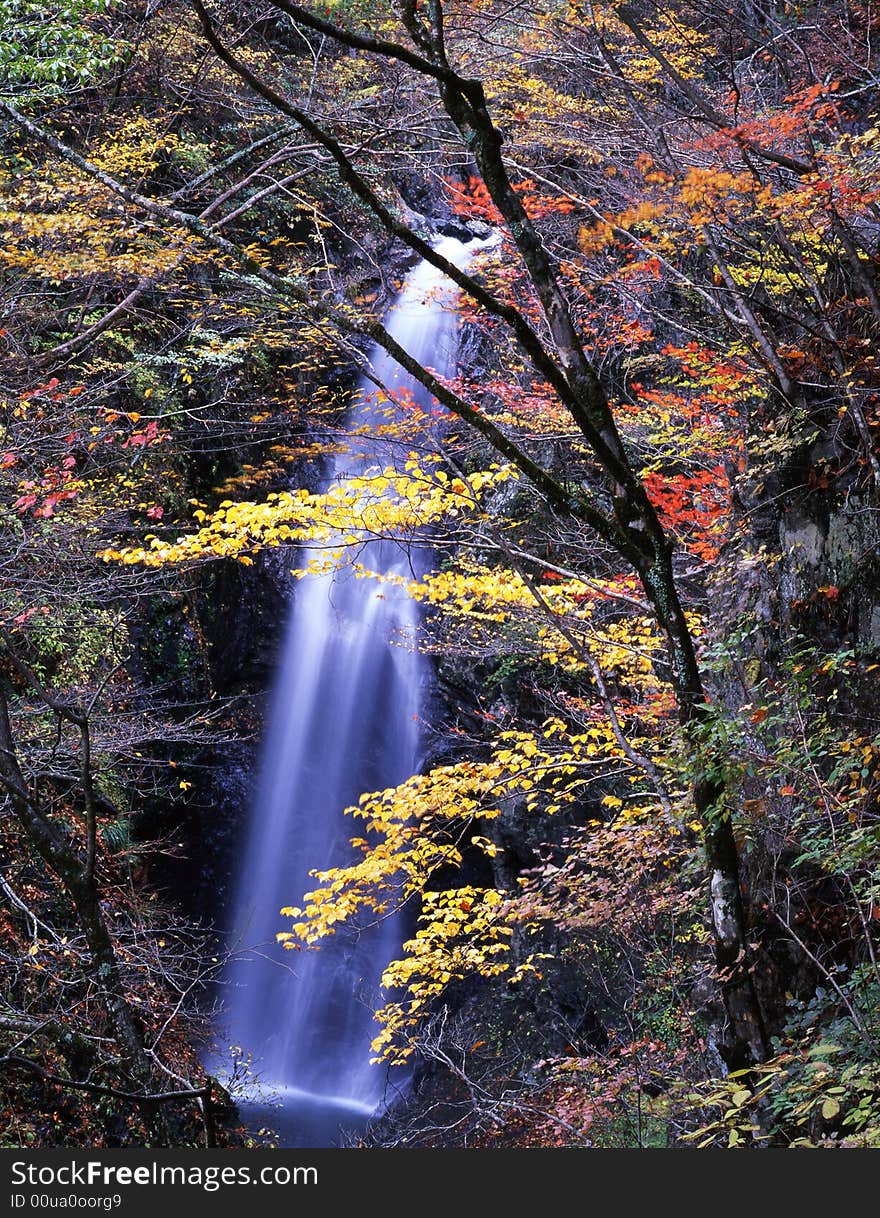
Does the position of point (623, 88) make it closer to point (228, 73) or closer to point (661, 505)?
point (661, 505)

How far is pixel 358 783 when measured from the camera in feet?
45.6

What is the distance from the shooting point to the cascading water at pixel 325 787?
12773 millimetres

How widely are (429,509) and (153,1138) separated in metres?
3.79

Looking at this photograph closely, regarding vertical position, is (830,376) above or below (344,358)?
below

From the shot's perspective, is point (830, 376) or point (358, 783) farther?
point (358, 783)

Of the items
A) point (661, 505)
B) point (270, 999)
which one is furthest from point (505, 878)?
point (661, 505)

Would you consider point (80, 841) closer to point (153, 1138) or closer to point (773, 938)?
point (153, 1138)

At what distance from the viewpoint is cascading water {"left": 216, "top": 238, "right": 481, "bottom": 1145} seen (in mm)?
12773

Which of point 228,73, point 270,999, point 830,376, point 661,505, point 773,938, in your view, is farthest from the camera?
point 270,999

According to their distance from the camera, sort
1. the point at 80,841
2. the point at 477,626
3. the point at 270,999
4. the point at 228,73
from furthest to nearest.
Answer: the point at 270,999 < the point at 228,73 < the point at 477,626 < the point at 80,841

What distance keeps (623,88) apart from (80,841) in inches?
311

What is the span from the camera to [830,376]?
19.9ft

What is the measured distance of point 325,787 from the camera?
45.3ft

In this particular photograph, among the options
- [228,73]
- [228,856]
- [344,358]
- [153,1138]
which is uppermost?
[228,73]
